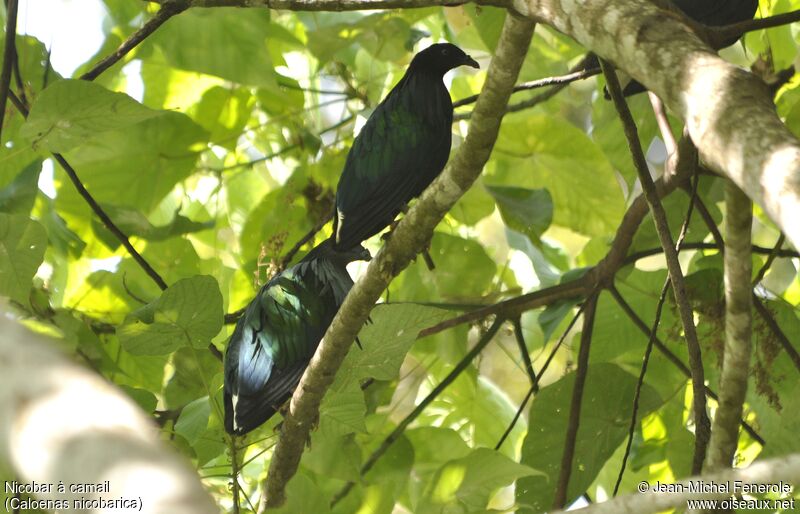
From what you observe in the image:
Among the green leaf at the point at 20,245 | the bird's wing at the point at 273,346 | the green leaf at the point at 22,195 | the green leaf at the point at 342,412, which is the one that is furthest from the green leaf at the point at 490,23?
the green leaf at the point at 20,245

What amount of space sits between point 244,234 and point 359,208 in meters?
1.03

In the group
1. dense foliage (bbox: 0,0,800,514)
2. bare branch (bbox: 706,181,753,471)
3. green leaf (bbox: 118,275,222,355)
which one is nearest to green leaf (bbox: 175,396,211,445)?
dense foliage (bbox: 0,0,800,514)

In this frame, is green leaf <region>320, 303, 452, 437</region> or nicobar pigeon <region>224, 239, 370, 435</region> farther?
nicobar pigeon <region>224, 239, 370, 435</region>

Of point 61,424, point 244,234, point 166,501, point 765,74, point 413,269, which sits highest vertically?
point 244,234

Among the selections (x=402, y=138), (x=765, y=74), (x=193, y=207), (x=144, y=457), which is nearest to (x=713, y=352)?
(x=765, y=74)

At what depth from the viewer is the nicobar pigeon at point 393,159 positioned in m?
2.58

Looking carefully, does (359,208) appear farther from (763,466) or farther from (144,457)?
(144,457)

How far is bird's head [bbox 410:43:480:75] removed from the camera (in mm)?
2852

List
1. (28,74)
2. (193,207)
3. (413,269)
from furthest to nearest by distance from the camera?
(193,207) → (413,269) → (28,74)

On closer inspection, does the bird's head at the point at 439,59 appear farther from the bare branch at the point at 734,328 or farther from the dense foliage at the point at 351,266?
the bare branch at the point at 734,328

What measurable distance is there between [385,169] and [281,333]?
1.64 feet

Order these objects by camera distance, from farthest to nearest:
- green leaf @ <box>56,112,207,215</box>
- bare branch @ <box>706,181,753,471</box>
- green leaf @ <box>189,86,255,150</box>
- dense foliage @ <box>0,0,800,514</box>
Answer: green leaf @ <box>189,86,255,150</box> < green leaf @ <box>56,112,207,215</box> < dense foliage @ <box>0,0,800,514</box> < bare branch @ <box>706,181,753,471</box>

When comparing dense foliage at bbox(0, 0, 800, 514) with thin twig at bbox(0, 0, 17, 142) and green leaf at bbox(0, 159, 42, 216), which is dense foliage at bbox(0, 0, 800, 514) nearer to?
green leaf at bbox(0, 159, 42, 216)

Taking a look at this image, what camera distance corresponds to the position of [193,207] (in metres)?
3.92
